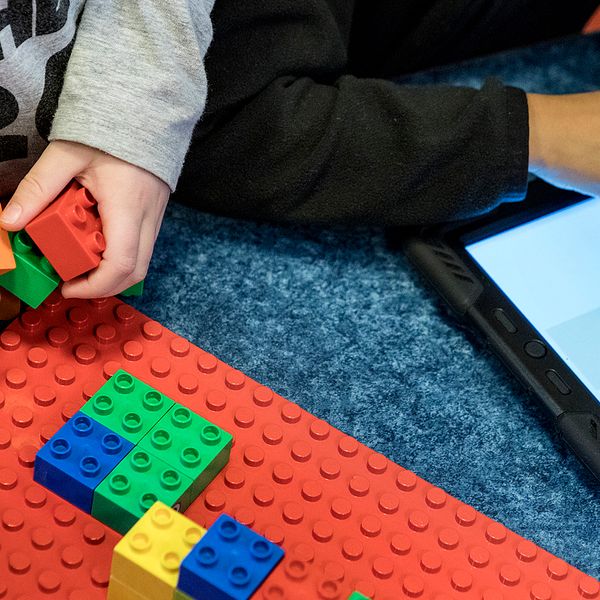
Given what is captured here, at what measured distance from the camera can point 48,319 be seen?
666mm

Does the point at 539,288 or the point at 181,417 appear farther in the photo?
the point at 539,288

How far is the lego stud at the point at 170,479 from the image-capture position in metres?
0.57

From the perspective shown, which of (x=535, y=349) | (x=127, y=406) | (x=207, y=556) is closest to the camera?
(x=207, y=556)

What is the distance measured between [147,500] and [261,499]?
0.08m

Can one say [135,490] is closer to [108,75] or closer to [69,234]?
[69,234]

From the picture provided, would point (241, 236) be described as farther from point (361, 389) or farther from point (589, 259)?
point (589, 259)

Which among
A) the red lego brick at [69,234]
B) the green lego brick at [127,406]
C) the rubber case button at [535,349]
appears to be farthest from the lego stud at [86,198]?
the rubber case button at [535,349]

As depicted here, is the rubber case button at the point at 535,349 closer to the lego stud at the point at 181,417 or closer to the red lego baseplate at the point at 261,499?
the red lego baseplate at the point at 261,499

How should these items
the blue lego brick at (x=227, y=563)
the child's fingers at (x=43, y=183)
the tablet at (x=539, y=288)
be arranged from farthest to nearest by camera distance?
the tablet at (x=539, y=288) < the child's fingers at (x=43, y=183) < the blue lego brick at (x=227, y=563)

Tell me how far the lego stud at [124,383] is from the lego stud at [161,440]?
38 millimetres

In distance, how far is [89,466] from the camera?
565 mm

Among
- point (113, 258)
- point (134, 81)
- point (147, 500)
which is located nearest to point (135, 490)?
point (147, 500)

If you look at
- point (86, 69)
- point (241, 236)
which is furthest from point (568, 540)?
point (86, 69)

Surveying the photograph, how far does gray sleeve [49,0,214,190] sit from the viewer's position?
0.63 metres
